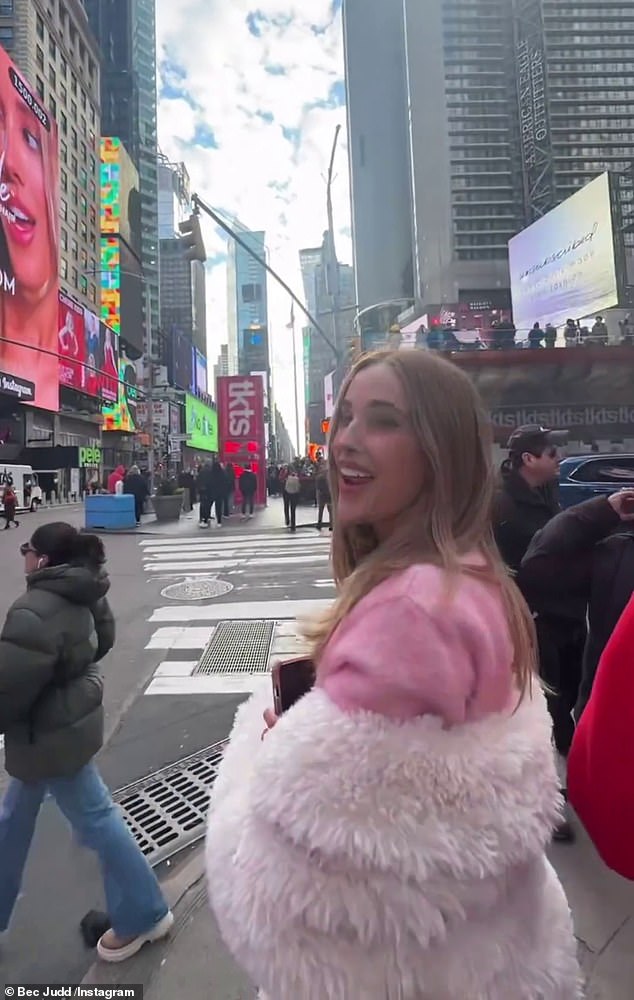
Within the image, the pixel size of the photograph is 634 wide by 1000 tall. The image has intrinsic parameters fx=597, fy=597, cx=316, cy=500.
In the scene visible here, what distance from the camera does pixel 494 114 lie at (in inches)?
2790

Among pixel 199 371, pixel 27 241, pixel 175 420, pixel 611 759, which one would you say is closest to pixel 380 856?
pixel 611 759

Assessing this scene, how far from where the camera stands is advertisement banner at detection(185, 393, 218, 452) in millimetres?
89062

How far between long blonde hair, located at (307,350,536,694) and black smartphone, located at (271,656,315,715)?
6cm

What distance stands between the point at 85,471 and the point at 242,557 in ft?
148

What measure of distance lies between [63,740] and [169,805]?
56.2 inches

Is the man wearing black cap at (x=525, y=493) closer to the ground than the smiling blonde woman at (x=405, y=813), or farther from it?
farther from it

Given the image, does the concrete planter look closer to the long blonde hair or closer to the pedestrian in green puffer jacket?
the pedestrian in green puffer jacket

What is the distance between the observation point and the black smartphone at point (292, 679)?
1.32 meters

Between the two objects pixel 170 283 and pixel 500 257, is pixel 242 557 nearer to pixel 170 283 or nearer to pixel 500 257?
pixel 500 257

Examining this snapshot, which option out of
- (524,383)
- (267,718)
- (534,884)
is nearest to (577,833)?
(534,884)

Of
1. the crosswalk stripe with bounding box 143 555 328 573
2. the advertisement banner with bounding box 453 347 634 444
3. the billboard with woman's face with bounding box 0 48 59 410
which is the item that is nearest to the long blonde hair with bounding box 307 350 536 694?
the crosswalk stripe with bounding box 143 555 328 573

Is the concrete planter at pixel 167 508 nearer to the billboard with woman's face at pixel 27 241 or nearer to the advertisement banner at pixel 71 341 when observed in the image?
the billboard with woman's face at pixel 27 241

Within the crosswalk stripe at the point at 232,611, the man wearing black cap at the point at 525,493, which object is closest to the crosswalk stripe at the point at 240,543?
the crosswalk stripe at the point at 232,611

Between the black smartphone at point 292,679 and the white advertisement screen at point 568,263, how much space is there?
4004 centimetres
